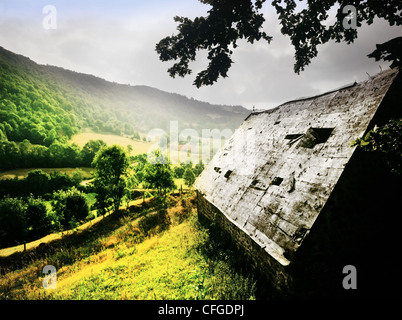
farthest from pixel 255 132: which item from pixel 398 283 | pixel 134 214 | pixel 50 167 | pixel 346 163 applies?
pixel 50 167

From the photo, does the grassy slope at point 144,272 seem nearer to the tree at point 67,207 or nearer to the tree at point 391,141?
the tree at point 391,141

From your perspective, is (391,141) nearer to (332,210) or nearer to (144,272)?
(332,210)

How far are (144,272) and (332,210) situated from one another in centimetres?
865

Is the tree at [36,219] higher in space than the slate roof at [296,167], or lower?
lower

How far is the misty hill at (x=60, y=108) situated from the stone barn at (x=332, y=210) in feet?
327

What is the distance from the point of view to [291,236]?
18.3ft

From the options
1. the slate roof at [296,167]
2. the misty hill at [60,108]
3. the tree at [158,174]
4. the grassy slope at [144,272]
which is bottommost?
the grassy slope at [144,272]

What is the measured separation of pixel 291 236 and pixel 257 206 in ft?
6.59

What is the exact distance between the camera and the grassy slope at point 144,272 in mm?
7160

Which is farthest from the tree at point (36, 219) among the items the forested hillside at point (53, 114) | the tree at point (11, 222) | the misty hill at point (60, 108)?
the misty hill at point (60, 108)

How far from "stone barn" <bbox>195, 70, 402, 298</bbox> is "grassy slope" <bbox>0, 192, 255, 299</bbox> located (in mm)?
1415

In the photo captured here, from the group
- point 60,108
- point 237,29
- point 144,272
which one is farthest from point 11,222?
point 60,108

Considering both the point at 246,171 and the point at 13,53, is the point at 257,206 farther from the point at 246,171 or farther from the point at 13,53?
the point at 13,53

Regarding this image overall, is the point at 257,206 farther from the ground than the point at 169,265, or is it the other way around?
the point at 257,206
